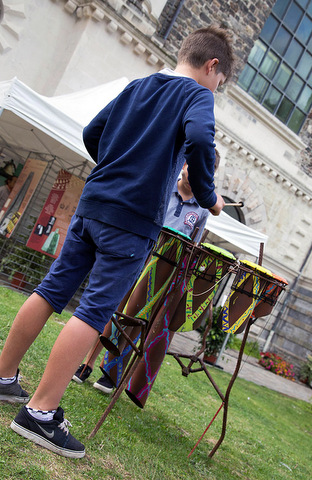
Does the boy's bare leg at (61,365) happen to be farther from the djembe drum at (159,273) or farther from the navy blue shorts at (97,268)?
the djembe drum at (159,273)

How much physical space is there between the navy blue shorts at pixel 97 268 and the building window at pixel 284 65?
13400 millimetres

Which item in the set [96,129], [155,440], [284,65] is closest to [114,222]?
[96,129]

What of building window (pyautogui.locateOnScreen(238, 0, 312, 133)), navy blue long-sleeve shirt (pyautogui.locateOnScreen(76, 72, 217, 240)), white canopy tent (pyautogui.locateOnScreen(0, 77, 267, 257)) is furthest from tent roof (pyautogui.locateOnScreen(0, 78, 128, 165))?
building window (pyautogui.locateOnScreen(238, 0, 312, 133))

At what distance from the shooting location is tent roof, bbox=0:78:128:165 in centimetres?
575

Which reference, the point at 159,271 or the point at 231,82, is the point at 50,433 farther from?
the point at 231,82

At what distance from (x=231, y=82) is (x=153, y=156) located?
12674 millimetres

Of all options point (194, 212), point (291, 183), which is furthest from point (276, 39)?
point (194, 212)

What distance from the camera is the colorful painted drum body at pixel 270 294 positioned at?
119 inches

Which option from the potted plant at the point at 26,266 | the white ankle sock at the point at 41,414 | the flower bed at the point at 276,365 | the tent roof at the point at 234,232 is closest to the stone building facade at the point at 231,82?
the flower bed at the point at 276,365

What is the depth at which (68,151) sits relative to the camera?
7.20 m

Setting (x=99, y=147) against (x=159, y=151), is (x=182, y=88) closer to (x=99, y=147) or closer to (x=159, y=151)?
(x=159, y=151)

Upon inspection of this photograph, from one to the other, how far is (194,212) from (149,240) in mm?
1675

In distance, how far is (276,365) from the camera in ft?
47.3

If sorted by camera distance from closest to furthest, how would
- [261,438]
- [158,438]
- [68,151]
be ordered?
[158,438] < [261,438] < [68,151]
